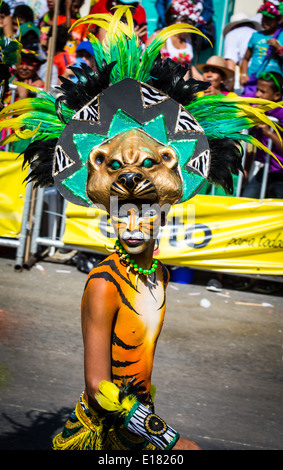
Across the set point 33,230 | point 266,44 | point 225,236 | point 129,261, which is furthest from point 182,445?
point 266,44

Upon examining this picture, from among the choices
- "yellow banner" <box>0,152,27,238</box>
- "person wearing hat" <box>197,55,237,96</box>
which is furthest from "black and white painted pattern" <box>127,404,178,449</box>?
"person wearing hat" <box>197,55,237,96</box>

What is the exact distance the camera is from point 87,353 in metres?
2.08

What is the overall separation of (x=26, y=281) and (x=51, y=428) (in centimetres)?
311

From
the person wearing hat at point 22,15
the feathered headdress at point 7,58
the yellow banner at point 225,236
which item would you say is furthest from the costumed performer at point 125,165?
the person wearing hat at point 22,15

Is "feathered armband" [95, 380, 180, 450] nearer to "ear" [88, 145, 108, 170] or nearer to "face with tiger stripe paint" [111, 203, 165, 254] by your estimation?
"face with tiger stripe paint" [111, 203, 165, 254]

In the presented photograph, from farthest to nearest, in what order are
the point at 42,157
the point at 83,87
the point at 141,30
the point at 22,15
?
1. the point at 22,15
2. the point at 141,30
3. the point at 42,157
4. the point at 83,87

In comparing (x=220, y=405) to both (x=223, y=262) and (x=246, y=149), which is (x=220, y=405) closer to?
(x=223, y=262)

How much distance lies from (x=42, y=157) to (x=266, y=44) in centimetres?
561

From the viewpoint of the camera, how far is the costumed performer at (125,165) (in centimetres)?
213

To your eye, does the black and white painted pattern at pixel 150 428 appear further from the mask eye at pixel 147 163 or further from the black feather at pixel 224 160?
the black feather at pixel 224 160

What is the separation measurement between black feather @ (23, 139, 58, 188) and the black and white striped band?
3.68 ft

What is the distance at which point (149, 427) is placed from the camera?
1.89m

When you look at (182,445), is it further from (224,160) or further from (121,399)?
(224,160)
